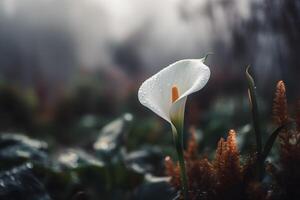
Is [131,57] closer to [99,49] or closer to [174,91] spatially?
[99,49]

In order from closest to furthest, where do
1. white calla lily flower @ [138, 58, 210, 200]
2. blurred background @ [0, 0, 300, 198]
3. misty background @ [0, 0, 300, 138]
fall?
white calla lily flower @ [138, 58, 210, 200]
blurred background @ [0, 0, 300, 198]
misty background @ [0, 0, 300, 138]

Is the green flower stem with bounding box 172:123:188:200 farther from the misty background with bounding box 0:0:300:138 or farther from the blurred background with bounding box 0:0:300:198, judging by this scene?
the misty background with bounding box 0:0:300:138

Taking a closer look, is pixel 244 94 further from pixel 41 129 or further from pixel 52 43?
pixel 52 43

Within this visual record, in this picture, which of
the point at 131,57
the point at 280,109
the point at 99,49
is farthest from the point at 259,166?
the point at 99,49

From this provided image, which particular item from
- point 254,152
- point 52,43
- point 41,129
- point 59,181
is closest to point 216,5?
point 41,129

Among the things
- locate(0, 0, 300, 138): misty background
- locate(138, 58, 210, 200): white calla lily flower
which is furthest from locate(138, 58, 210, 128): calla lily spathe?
locate(0, 0, 300, 138): misty background
